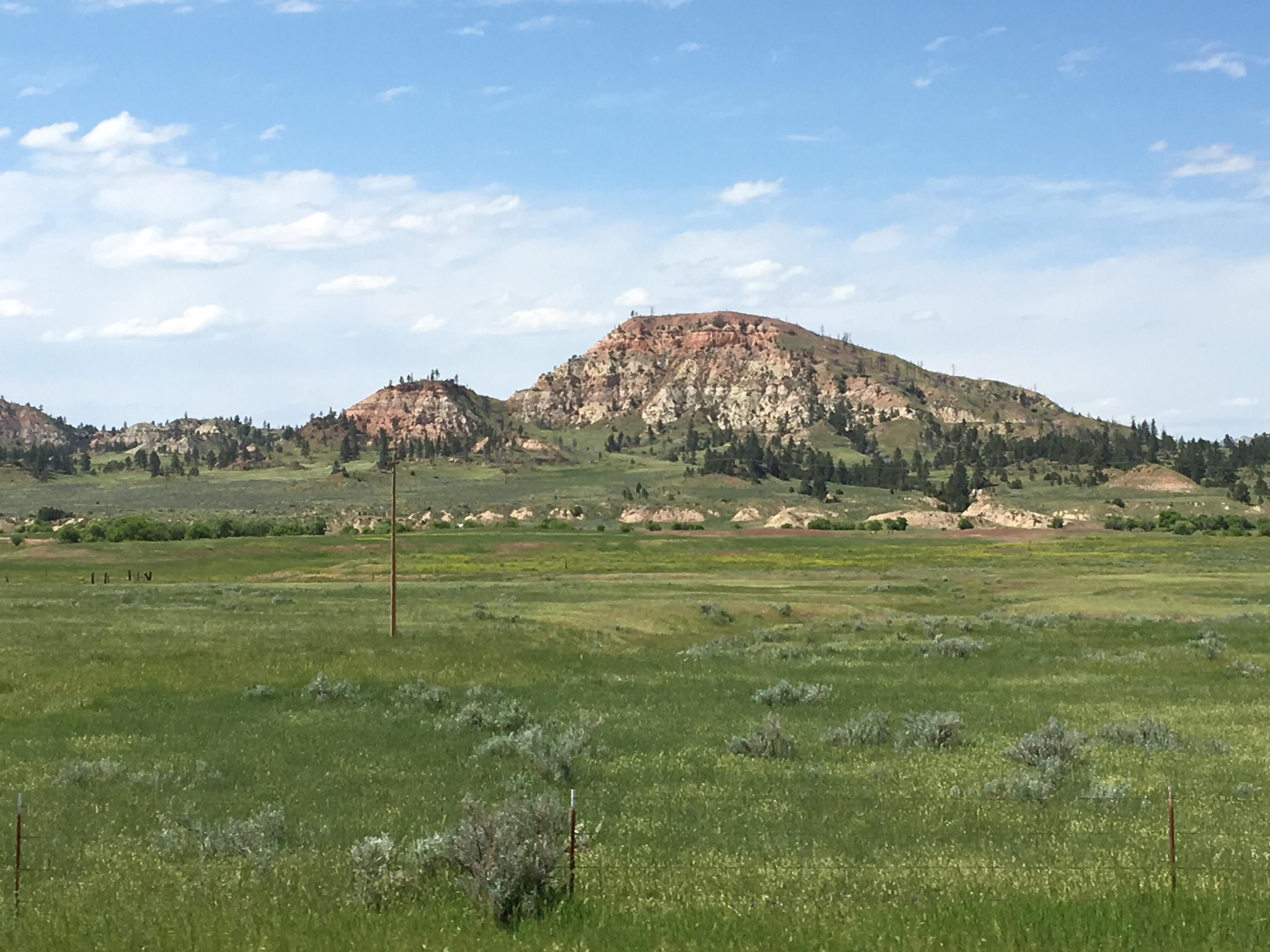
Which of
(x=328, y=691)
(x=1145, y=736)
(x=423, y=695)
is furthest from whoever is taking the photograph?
(x=328, y=691)

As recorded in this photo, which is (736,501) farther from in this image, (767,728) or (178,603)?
(767,728)

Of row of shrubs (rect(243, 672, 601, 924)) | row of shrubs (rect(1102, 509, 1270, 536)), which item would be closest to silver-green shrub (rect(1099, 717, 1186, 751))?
row of shrubs (rect(243, 672, 601, 924))

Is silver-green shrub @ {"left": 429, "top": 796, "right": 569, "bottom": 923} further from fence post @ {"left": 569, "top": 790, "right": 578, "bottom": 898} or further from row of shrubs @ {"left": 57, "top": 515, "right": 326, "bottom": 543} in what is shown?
row of shrubs @ {"left": 57, "top": 515, "right": 326, "bottom": 543}

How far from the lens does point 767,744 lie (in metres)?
18.6

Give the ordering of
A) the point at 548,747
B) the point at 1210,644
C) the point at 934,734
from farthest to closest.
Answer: the point at 1210,644 < the point at 934,734 < the point at 548,747

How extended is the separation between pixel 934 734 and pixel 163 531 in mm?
99554

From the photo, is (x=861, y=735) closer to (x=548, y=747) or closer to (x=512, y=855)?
(x=548, y=747)

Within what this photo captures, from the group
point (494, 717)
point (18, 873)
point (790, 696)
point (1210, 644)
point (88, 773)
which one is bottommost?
point (1210, 644)

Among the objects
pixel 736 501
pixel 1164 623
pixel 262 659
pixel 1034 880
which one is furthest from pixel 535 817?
pixel 736 501

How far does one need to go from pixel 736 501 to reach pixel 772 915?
16323 cm

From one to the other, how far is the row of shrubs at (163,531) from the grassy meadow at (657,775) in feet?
185

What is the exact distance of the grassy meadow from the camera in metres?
9.41

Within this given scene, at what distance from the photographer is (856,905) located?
988cm

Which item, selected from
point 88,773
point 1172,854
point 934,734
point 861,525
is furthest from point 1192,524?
point 88,773
